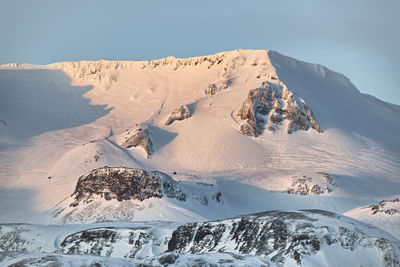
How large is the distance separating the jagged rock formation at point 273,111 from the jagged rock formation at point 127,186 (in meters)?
44.5

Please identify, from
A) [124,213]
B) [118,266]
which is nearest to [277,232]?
[118,266]

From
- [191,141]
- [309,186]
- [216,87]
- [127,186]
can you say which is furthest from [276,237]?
[216,87]

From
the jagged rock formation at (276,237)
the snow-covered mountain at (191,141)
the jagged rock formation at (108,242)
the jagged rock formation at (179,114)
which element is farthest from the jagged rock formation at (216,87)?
the jagged rock formation at (276,237)

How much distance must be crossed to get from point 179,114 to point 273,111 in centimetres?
2396

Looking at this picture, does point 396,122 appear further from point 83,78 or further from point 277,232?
point 277,232

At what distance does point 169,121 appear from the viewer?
148 metres

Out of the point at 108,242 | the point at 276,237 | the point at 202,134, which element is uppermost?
the point at 276,237

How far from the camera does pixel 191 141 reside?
139875 millimetres

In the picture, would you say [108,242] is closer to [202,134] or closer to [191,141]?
[191,141]

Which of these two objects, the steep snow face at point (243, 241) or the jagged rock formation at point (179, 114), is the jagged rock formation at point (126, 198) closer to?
the steep snow face at point (243, 241)

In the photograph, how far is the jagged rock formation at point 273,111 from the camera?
146 meters

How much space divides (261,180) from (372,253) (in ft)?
226

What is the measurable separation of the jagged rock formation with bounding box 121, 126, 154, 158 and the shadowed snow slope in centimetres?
102

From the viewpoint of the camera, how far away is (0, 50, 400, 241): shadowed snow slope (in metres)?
118
